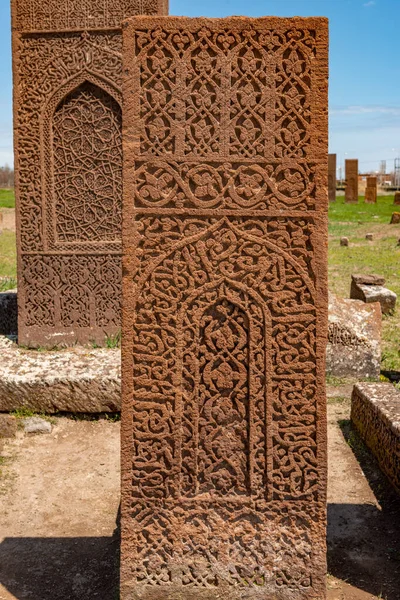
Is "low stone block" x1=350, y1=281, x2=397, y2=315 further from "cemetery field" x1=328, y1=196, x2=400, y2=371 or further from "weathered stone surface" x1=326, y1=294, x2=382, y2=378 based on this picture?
A: "weathered stone surface" x1=326, y1=294, x2=382, y2=378

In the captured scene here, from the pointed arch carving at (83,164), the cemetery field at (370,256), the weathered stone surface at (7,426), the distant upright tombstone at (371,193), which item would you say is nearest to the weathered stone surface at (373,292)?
the cemetery field at (370,256)

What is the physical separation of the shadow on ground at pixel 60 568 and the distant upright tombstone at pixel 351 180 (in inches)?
1174

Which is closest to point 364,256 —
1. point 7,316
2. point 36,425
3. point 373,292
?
point 373,292

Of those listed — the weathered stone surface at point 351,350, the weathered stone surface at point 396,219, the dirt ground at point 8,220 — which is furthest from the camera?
the dirt ground at point 8,220

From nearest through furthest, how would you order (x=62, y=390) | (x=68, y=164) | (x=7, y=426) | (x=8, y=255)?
(x=7, y=426)
(x=62, y=390)
(x=68, y=164)
(x=8, y=255)

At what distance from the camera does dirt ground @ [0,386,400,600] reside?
2857mm

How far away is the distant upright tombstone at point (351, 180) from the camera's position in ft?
103

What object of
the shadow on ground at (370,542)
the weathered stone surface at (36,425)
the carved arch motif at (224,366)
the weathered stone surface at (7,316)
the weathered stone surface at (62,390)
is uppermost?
the carved arch motif at (224,366)

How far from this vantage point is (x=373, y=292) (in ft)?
26.3

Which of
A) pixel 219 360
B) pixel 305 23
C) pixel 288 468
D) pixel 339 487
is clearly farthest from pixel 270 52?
pixel 339 487

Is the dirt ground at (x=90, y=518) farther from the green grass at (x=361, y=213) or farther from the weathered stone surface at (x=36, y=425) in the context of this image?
the green grass at (x=361, y=213)

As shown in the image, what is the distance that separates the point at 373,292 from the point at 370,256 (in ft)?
18.5

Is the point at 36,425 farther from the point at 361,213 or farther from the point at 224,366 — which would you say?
the point at 361,213

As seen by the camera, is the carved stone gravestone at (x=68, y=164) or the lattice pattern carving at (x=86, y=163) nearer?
the carved stone gravestone at (x=68, y=164)
